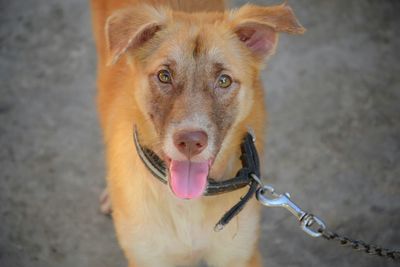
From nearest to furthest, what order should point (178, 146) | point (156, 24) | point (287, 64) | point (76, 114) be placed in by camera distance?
1. point (178, 146)
2. point (156, 24)
3. point (76, 114)
4. point (287, 64)

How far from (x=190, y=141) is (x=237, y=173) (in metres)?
0.52

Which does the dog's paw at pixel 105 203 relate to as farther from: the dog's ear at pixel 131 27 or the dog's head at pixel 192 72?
the dog's ear at pixel 131 27

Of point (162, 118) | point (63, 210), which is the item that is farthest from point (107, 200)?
point (162, 118)

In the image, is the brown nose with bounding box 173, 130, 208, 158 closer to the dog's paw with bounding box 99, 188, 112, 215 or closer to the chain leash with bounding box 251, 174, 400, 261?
the chain leash with bounding box 251, 174, 400, 261

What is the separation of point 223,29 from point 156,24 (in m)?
0.37

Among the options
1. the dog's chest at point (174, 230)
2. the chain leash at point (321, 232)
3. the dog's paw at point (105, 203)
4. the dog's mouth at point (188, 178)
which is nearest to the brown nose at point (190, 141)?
the dog's mouth at point (188, 178)

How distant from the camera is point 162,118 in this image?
118 inches

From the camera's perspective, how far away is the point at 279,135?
5.02 m

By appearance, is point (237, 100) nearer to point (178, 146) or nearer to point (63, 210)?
point (178, 146)

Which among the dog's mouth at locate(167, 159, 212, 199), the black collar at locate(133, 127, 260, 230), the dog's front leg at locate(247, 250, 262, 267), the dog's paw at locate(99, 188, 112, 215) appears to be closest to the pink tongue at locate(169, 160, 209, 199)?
the dog's mouth at locate(167, 159, 212, 199)

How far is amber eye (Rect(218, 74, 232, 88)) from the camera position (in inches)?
120

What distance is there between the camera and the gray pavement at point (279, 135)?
439 cm

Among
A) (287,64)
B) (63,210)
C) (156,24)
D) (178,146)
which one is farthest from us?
(287,64)

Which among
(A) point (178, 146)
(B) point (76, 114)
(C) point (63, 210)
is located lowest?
(C) point (63, 210)
